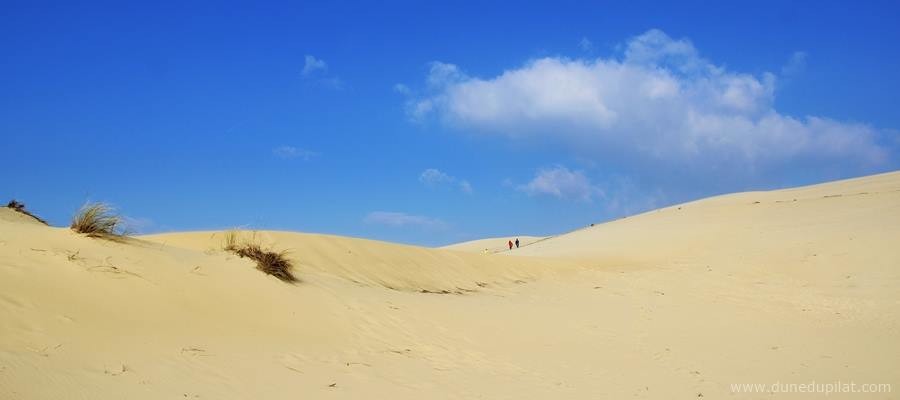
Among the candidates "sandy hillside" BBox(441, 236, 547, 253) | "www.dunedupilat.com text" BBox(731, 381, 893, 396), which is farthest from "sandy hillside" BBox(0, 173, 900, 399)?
"sandy hillside" BBox(441, 236, 547, 253)

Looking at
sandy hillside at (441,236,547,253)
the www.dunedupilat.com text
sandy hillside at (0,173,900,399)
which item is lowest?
the www.dunedupilat.com text

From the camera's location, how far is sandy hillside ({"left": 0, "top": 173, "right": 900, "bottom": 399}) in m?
5.53

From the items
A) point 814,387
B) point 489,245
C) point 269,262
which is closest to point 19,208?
point 269,262

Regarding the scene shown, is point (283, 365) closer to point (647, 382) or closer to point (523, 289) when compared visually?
point (647, 382)

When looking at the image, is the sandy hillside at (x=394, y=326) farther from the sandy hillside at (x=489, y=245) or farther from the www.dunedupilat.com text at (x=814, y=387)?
the sandy hillside at (x=489, y=245)

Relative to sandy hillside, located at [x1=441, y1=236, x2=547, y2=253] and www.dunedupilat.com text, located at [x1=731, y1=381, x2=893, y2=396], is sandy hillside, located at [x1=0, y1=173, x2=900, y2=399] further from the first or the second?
sandy hillside, located at [x1=441, y1=236, x2=547, y2=253]

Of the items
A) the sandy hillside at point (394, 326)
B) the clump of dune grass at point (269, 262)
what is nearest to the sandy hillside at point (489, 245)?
the sandy hillside at point (394, 326)

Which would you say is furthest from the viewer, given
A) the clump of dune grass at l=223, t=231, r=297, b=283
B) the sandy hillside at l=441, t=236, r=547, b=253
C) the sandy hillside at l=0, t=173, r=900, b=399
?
the sandy hillside at l=441, t=236, r=547, b=253

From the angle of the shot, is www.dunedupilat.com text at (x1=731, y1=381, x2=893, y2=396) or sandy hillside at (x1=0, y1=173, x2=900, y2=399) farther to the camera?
www.dunedupilat.com text at (x1=731, y1=381, x2=893, y2=396)

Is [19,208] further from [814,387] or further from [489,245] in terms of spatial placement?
[489,245]

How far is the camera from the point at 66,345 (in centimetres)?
528

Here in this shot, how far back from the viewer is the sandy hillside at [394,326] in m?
5.53

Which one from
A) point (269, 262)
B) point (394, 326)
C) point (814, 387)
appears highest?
point (269, 262)

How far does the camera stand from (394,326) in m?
8.66
